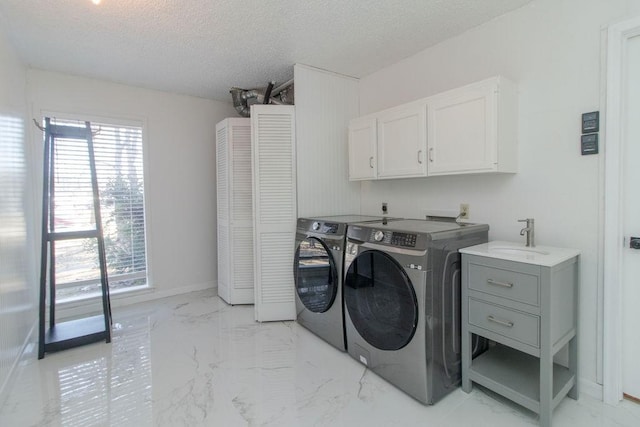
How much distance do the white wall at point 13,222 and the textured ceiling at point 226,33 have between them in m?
0.34

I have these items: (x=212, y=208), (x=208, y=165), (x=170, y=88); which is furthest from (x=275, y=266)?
(x=170, y=88)

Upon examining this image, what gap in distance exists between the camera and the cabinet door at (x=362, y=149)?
8.94 feet

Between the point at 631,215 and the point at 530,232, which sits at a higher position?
the point at 631,215

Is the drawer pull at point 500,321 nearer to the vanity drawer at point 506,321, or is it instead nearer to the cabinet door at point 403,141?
the vanity drawer at point 506,321

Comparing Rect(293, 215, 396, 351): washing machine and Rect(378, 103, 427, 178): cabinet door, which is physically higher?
Rect(378, 103, 427, 178): cabinet door

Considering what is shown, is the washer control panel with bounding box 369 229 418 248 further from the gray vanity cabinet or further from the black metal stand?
the black metal stand

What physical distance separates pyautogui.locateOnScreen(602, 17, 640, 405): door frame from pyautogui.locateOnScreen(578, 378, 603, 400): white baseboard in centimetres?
3

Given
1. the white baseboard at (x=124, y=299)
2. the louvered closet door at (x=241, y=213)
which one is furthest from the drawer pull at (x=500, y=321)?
the white baseboard at (x=124, y=299)

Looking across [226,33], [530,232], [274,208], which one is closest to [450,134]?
[530,232]

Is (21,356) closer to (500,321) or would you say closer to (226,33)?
(226,33)

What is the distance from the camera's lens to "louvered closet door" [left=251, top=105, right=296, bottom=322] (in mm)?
2930

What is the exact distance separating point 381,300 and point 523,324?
77 cm

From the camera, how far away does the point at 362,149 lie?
9.35 feet

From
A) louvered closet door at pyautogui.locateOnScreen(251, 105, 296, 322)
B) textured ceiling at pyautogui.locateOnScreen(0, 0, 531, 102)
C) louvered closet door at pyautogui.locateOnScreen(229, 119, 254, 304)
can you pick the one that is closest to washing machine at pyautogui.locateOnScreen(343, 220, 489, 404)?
louvered closet door at pyautogui.locateOnScreen(251, 105, 296, 322)
